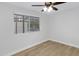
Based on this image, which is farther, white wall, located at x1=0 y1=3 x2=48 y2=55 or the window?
the window

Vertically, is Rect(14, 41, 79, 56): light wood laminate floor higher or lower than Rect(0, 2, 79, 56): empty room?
lower

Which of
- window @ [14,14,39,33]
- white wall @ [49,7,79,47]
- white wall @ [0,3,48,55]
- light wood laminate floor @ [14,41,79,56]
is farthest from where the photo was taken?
white wall @ [49,7,79,47]

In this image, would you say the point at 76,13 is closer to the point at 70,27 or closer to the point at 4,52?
the point at 70,27

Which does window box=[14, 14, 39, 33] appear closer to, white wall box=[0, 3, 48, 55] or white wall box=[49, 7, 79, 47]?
white wall box=[0, 3, 48, 55]

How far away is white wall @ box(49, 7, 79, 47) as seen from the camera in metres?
4.95

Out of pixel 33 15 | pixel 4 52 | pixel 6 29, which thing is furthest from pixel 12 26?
pixel 33 15

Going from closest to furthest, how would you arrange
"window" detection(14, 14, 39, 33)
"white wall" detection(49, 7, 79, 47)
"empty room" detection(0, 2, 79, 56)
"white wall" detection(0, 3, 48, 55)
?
"white wall" detection(0, 3, 48, 55) → "empty room" detection(0, 2, 79, 56) → "window" detection(14, 14, 39, 33) → "white wall" detection(49, 7, 79, 47)

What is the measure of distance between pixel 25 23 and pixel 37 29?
104 cm

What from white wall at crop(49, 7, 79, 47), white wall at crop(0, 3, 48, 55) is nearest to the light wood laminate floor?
white wall at crop(0, 3, 48, 55)

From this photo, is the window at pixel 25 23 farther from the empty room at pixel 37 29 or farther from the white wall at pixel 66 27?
the white wall at pixel 66 27

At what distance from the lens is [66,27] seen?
548 centimetres

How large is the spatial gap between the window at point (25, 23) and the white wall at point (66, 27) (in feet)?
4.45

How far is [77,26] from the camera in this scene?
191 inches

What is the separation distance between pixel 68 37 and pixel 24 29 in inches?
100
